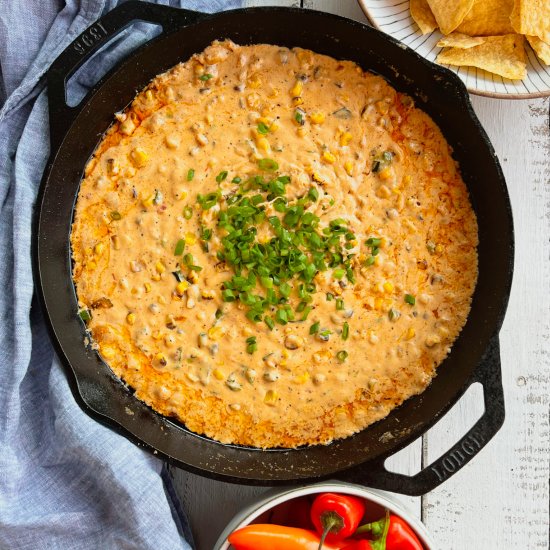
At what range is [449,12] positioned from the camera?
3.01 metres

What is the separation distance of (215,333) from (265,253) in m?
0.38

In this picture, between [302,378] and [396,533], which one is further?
[302,378]

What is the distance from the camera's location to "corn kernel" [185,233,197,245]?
305 centimetres

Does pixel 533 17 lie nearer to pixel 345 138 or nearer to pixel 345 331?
pixel 345 138

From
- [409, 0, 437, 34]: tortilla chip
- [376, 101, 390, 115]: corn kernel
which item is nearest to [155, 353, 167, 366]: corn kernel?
[376, 101, 390, 115]: corn kernel

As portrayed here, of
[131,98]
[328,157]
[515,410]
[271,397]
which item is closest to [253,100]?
[328,157]

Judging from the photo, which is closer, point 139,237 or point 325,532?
point 325,532

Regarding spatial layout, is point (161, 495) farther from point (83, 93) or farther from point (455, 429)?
point (83, 93)

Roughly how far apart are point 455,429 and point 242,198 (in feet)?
4.66

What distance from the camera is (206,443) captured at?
3104mm

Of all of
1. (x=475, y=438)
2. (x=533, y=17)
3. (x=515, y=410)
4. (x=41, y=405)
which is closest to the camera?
(x=475, y=438)

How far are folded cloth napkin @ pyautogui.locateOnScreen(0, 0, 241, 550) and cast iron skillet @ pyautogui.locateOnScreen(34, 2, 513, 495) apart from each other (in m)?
0.09

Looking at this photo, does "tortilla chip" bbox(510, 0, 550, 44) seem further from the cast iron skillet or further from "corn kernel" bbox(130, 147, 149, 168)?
"corn kernel" bbox(130, 147, 149, 168)

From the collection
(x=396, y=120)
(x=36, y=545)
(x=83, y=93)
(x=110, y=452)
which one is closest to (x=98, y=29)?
(x=83, y=93)
